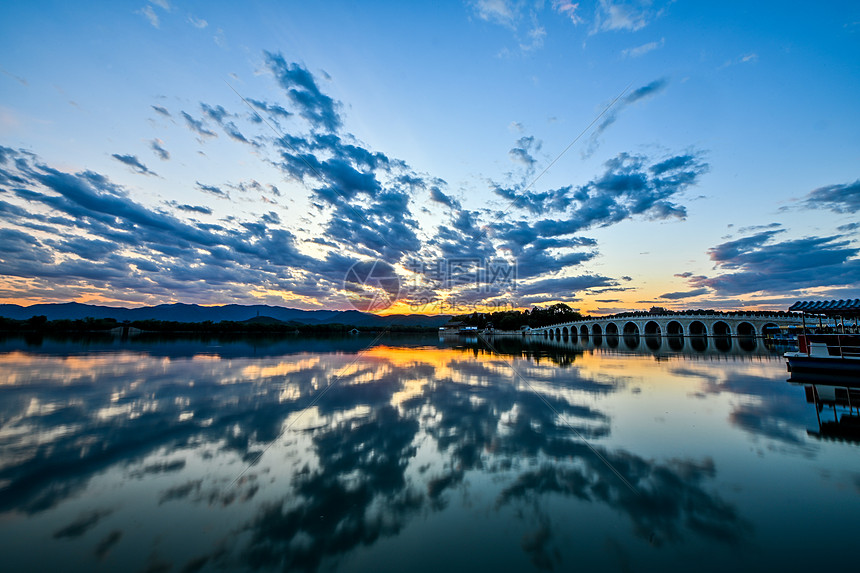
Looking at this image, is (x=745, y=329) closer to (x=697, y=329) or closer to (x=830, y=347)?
(x=697, y=329)

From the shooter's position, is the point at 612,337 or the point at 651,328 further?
the point at 651,328

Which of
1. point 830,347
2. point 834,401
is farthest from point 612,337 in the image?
point 834,401

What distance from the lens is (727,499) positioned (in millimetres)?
5930

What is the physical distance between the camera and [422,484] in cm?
645

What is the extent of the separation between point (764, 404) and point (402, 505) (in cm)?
1525

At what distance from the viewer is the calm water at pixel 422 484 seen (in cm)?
448

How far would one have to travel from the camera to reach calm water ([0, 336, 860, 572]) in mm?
4484

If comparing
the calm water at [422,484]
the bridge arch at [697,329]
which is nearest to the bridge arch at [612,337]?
the bridge arch at [697,329]

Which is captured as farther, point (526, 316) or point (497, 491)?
point (526, 316)

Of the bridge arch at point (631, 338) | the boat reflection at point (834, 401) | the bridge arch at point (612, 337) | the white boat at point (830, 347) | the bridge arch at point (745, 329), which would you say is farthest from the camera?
the bridge arch at point (745, 329)

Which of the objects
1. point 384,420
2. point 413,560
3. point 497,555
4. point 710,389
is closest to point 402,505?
point 413,560

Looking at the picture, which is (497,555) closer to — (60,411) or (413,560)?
(413,560)

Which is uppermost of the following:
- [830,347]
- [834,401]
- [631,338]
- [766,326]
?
[766,326]

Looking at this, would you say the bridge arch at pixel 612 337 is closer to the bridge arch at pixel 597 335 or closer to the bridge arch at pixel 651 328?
the bridge arch at pixel 597 335
